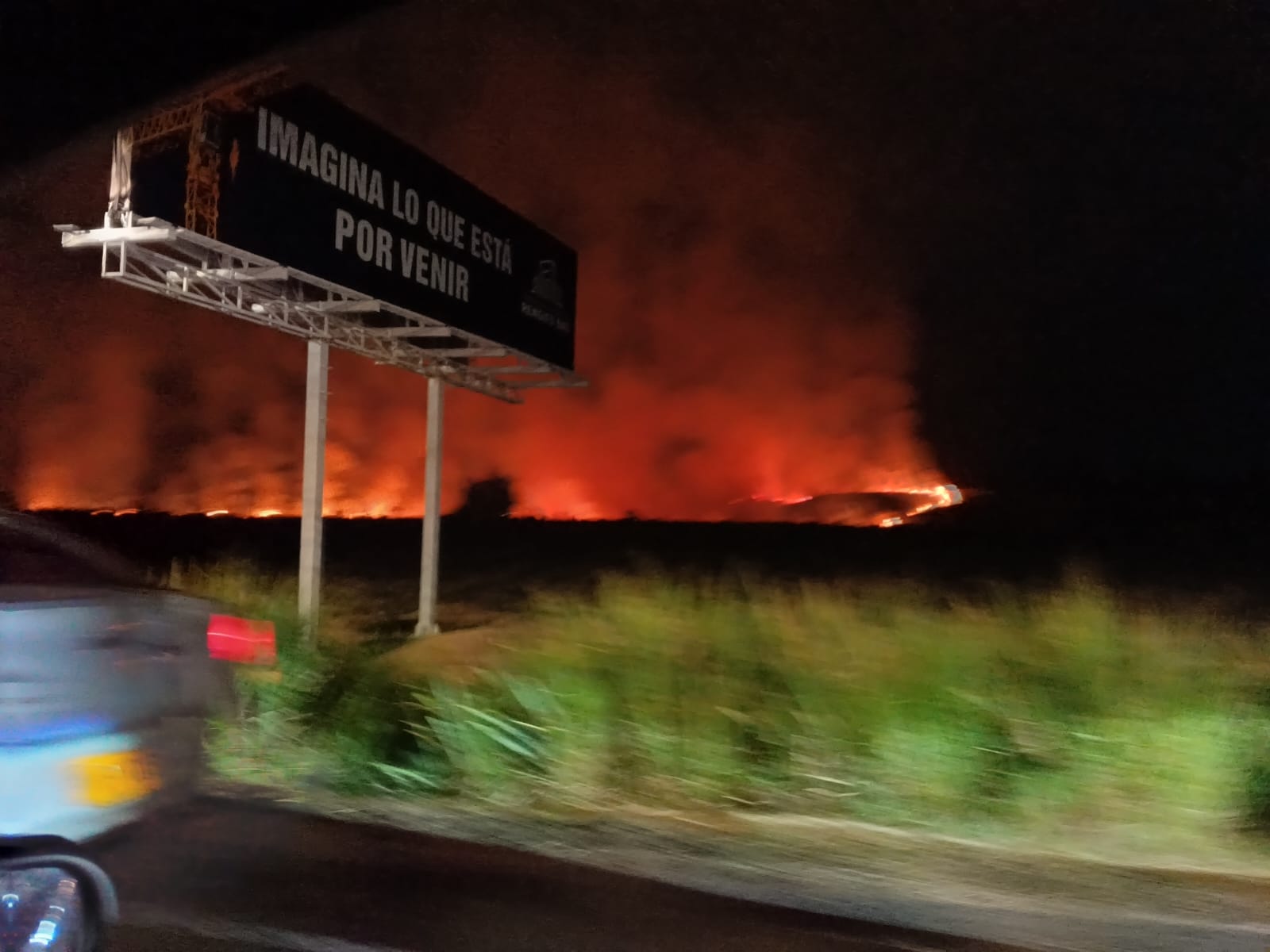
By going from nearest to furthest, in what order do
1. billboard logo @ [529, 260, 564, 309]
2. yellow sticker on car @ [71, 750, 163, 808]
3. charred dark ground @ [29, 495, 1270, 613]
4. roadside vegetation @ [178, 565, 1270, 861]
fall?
yellow sticker on car @ [71, 750, 163, 808] < roadside vegetation @ [178, 565, 1270, 861] < billboard logo @ [529, 260, 564, 309] < charred dark ground @ [29, 495, 1270, 613]

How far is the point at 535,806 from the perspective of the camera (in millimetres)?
5496

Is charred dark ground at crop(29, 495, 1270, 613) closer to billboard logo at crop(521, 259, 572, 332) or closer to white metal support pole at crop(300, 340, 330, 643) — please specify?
billboard logo at crop(521, 259, 572, 332)

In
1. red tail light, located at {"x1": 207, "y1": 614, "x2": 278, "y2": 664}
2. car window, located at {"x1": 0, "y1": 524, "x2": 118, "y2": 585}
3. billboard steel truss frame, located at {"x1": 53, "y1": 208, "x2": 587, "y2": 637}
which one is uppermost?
billboard steel truss frame, located at {"x1": 53, "y1": 208, "x2": 587, "y2": 637}

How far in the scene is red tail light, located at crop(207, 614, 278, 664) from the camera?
439 cm

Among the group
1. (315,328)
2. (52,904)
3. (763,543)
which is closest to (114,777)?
(52,904)

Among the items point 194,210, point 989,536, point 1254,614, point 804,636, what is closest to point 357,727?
point 804,636

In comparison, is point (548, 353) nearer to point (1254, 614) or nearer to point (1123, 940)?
point (1254, 614)

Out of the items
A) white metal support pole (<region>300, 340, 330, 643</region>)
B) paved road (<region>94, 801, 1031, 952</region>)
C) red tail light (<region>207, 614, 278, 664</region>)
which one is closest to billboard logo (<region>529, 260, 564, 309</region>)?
white metal support pole (<region>300, 340, 330, 643</region>)

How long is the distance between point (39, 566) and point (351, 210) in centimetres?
566

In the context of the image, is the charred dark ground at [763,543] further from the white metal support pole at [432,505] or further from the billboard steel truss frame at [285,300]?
the billboard steel truss frame at [285,300]

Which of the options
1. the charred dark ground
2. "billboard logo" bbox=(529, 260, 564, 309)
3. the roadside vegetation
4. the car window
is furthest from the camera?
the charred dark ground

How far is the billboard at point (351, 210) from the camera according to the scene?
7.80 metres

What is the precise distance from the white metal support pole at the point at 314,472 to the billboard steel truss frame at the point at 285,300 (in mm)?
286

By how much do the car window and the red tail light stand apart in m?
0.42
